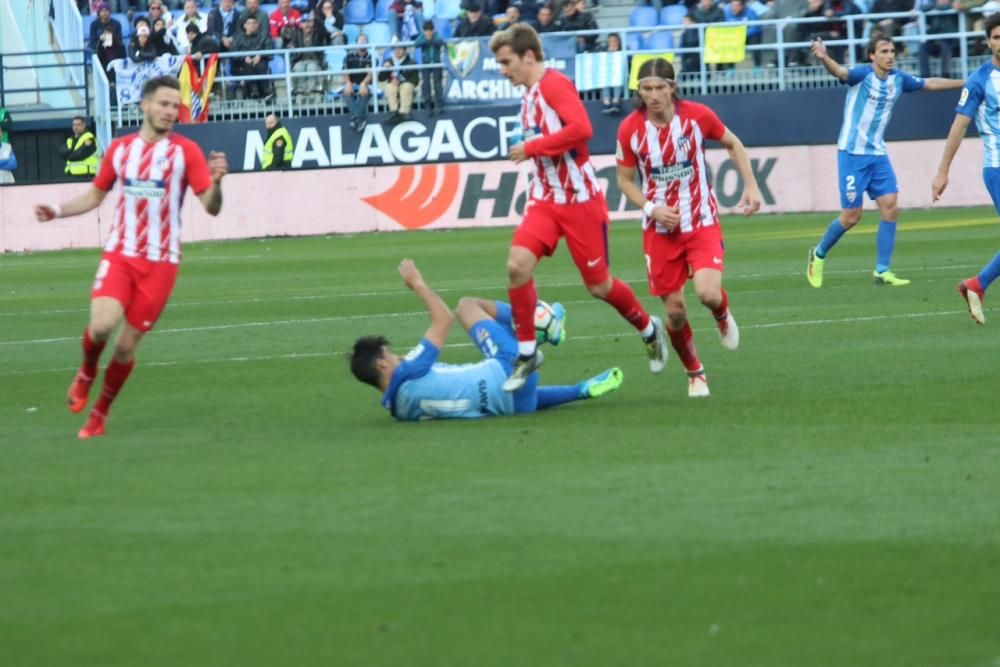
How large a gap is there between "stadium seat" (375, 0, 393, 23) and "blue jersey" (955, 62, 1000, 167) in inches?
889

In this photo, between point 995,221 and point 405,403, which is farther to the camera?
point 995,221

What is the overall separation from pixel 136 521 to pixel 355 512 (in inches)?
35.0

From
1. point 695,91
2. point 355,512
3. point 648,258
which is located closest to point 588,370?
point 648,258

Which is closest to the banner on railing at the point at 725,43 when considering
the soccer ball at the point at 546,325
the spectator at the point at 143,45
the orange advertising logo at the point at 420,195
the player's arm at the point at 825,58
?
the orange advertising logo at the point at 420,195

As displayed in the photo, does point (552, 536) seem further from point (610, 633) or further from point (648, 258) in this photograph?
point (648, 258)

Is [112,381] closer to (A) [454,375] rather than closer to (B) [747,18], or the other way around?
(A) [454,375]

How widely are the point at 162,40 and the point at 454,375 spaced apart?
2454 centimetres

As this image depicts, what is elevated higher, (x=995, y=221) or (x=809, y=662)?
(x=809, y=662)

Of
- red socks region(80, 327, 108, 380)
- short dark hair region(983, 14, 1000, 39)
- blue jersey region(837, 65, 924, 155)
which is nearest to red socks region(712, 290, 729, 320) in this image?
red socks region(80, 327, 108, 380)

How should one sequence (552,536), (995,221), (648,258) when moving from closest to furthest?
(552,536) → (648,258) → (995,221)

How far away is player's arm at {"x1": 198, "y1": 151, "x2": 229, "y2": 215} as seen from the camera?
393 inches

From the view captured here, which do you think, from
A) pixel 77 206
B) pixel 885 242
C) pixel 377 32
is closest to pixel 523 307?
pixel 77 206

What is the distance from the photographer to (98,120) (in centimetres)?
3341

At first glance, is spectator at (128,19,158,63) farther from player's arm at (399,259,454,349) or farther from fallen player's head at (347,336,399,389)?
fallen player's head at (347,336,399,389)
